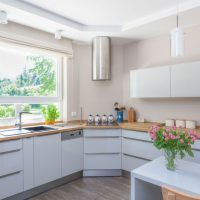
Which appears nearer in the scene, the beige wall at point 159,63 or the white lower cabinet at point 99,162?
the beige wall at point 159,63

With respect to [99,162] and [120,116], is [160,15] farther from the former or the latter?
[99,162]

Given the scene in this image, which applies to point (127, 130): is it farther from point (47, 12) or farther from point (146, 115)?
point (47, 12)

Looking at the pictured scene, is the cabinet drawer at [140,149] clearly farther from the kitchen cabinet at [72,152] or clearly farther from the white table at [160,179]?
the white table at [160,179]

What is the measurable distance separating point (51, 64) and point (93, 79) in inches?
32.6

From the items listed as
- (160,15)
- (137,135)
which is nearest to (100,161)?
(137,135)

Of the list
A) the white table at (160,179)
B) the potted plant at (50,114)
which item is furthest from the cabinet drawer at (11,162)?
the white table at (160,179)

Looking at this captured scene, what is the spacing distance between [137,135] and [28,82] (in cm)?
198

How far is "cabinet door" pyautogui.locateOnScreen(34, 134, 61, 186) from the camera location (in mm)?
2389

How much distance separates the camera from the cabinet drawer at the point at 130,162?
110 inches

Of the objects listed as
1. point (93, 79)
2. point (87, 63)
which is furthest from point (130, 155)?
point (87, 63)

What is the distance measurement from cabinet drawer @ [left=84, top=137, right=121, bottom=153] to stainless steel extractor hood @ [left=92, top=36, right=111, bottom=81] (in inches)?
42.8

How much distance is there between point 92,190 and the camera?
2551mm

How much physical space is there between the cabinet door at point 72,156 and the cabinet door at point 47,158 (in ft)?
0.29

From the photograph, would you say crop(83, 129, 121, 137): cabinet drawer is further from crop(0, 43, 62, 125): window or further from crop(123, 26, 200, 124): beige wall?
crop(0, 43, 62, 125): window
